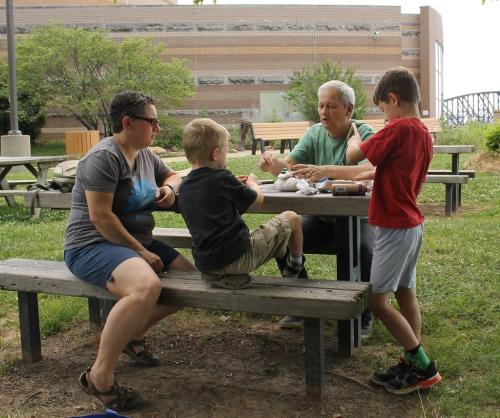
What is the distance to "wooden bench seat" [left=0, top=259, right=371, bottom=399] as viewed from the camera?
3.31 metres

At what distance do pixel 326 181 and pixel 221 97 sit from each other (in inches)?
1232

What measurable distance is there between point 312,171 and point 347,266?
0.63m

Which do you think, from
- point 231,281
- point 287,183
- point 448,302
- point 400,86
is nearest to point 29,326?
point 231,281

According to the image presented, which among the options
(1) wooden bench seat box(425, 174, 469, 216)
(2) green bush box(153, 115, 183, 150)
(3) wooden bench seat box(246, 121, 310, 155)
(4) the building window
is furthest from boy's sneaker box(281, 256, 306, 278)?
(4) the building window

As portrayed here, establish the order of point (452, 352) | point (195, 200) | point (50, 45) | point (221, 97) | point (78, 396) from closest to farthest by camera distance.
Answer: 1. point (195, 200)
2. point (78, 396)
3. point (452, 352)
4. point (50, 45)
5. point (221, 97)

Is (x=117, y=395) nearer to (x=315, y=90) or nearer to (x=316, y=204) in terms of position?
(x=316, y=204)

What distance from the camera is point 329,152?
4.62 meters

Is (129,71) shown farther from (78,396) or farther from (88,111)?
(78,396)

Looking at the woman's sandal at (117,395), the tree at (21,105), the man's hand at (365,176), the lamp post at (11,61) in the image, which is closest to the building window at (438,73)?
the tree at (21,105)

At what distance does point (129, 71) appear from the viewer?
90.4 ft

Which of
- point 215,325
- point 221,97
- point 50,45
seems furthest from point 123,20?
point 215,325

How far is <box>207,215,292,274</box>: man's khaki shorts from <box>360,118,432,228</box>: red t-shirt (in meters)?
0.49

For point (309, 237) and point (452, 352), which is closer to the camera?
point (452, 352)

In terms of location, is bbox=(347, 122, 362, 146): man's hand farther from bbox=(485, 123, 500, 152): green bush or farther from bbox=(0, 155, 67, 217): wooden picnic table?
bbox=(485, 123, 500, 152): green bush
